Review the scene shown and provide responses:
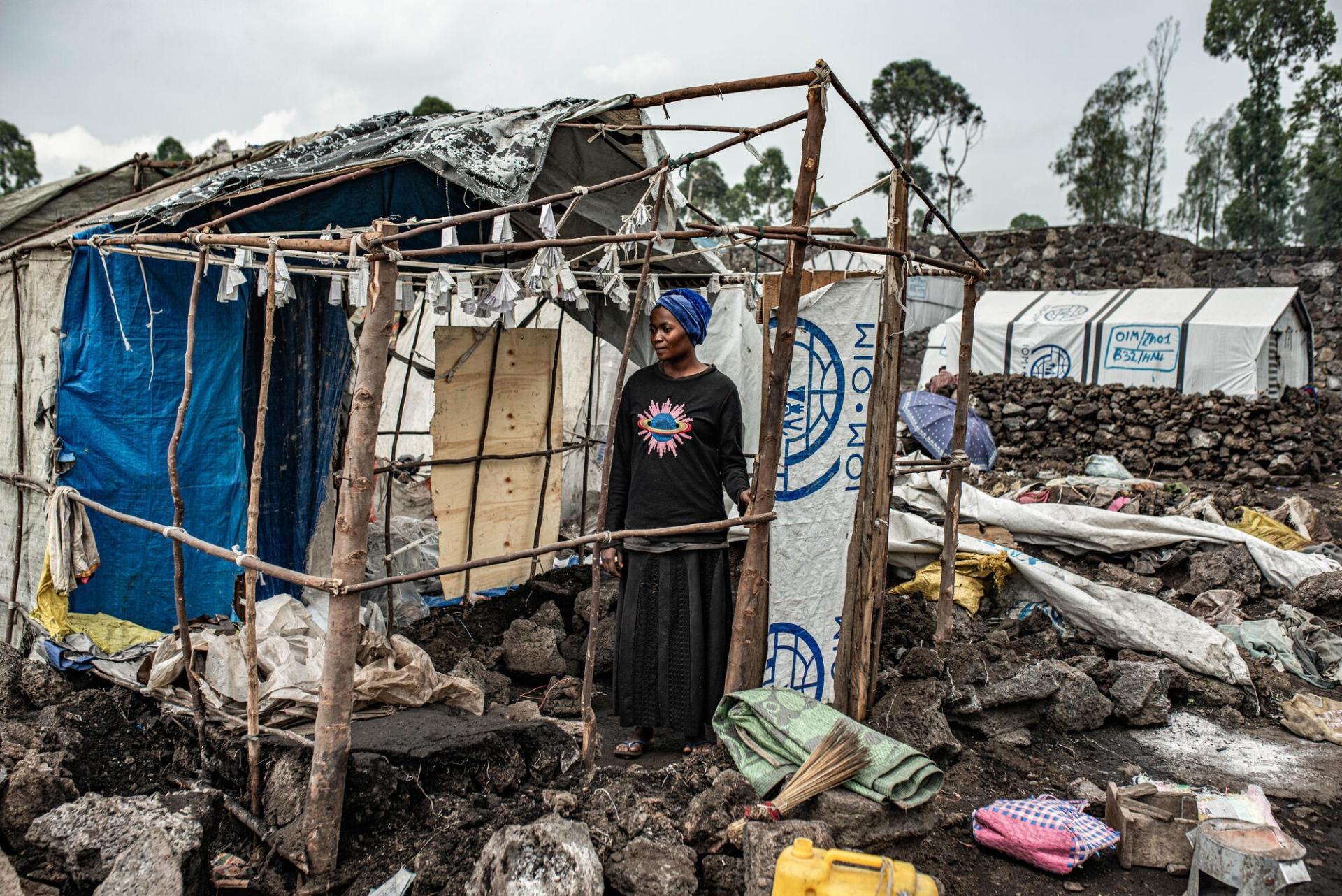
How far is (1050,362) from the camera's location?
42.9ft

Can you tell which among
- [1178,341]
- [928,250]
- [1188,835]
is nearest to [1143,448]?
[1178,341]

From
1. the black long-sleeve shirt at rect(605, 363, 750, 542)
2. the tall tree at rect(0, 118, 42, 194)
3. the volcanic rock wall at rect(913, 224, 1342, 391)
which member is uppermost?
the tall tree at rect(0, 118, 42, 194)

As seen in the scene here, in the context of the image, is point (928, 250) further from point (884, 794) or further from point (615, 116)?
point (884, 794)

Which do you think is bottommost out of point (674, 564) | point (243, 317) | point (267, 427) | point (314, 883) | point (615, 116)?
point (314, 883)

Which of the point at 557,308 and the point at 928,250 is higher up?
the point at 928,250

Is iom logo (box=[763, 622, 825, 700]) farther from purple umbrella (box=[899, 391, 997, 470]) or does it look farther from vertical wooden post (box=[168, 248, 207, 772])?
purple umbrella (box=[899, 391, 997, 470])

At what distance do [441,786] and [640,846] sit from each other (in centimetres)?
84

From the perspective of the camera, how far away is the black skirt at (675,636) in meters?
3.41

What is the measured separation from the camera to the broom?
2.79 m

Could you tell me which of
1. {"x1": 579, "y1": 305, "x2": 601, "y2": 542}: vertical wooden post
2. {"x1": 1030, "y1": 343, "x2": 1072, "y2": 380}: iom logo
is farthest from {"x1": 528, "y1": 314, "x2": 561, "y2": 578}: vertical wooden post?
{"x1": 1030, "y1": 343, "x2": 1072, "y2": 380}: iom logo

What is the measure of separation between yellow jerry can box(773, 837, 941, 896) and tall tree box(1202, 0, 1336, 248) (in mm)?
22073

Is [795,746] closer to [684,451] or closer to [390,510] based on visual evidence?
[684,451]

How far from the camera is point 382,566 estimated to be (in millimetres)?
5535

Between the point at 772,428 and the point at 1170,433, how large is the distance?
397 inches
